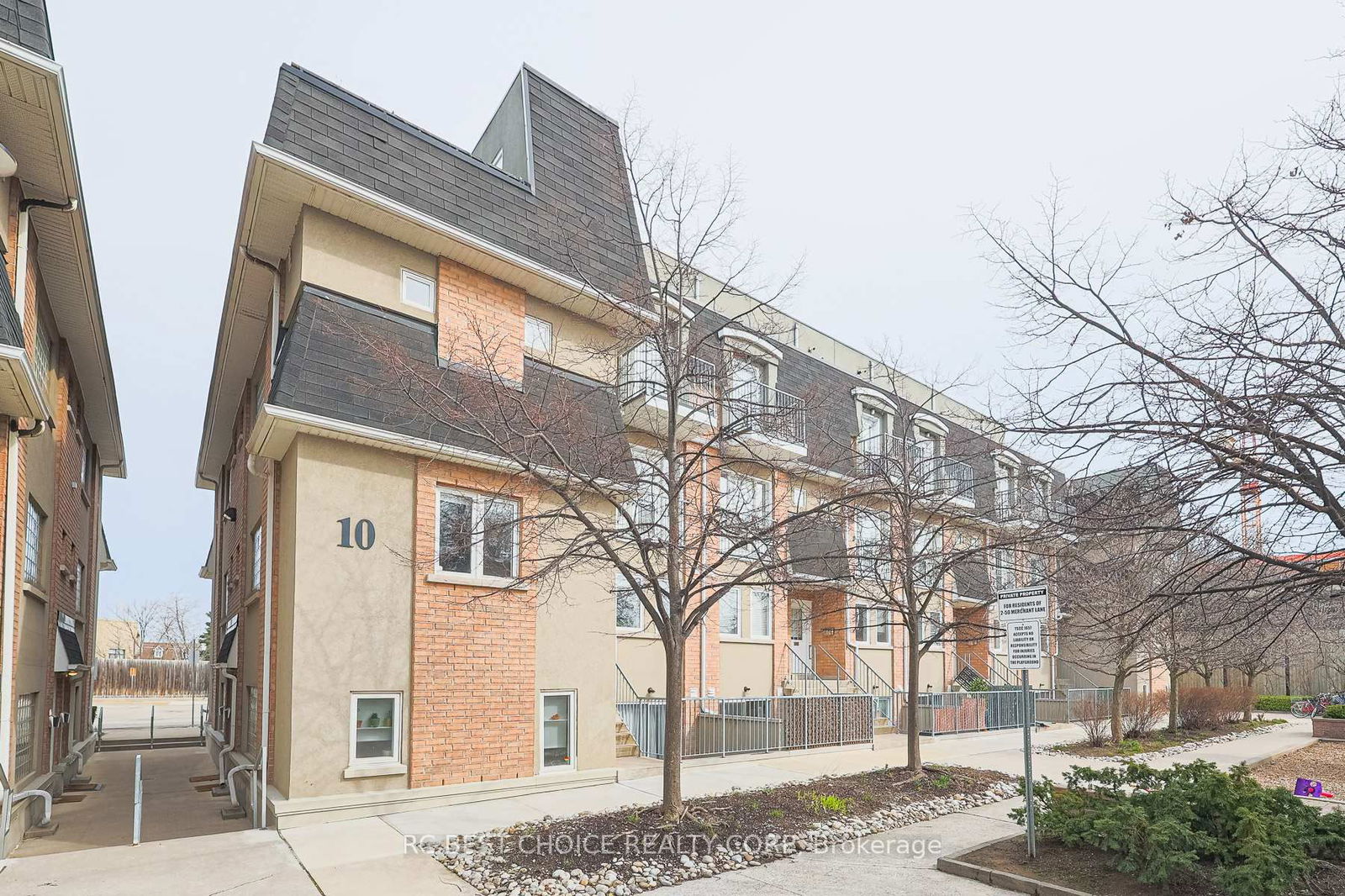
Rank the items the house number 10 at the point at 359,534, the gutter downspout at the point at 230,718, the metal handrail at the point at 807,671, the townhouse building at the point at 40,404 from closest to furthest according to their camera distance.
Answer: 1. the townhouse building at the point at 40,404
2. the house number 10 at the point at 359,534
3. the gutter downspout at the point at 230,718
4. the metal handrail at the point at 807,671

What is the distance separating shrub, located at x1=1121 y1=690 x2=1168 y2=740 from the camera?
21.0 m

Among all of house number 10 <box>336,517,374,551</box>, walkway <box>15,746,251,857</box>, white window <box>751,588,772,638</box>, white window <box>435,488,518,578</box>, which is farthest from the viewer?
white window <box>751,588,772,638</box>

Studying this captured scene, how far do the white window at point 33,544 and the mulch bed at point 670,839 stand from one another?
778 cm

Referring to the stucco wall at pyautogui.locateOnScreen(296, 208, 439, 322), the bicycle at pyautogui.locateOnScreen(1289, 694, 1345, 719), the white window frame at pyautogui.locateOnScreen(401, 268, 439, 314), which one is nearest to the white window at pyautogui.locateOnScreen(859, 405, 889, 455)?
the white window frame at pyautogui.locateOnScreen(401, 268, 439, 314)

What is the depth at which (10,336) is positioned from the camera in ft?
28.0

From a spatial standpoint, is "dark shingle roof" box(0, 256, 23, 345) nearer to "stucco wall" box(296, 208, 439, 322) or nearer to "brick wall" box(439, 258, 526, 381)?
"stucco wall" box(296, 208, 439, 322)

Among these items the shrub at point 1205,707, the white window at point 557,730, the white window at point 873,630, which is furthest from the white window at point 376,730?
the shrub at point 1205,707

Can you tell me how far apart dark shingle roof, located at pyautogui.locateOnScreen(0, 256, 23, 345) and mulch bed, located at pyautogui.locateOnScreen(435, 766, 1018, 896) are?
6.50 metres

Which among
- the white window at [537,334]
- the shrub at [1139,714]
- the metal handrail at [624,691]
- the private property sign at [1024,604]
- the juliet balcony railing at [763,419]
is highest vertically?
the white window at [537,334]

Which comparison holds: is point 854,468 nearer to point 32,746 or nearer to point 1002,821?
point 1002,821

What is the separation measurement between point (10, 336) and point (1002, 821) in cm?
1205

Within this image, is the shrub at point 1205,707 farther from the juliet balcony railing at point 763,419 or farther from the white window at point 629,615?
the juliet balcony railing at point 763,419

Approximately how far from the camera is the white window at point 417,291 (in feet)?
39.8

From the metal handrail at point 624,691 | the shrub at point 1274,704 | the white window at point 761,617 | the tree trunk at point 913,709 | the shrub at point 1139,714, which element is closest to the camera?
the tree trunk at point 913,709
